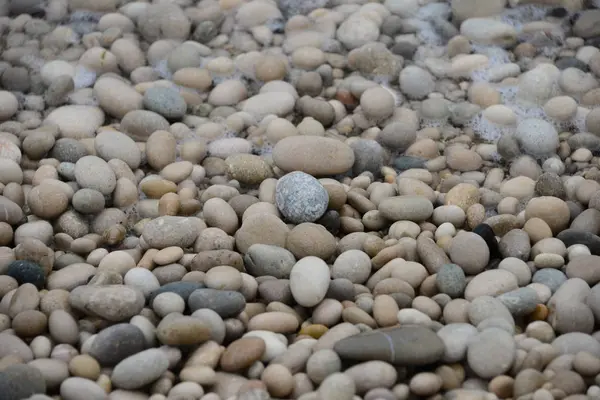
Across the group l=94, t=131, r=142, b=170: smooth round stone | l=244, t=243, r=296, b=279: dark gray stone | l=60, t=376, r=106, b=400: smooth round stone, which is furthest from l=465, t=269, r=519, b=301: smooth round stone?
l=94, t=131, r=142, b=170: smooth round stone

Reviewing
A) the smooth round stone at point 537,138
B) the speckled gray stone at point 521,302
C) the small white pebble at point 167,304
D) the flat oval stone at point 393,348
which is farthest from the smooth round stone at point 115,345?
the smooth round stone at point 537,138

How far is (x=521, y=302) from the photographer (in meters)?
2.06

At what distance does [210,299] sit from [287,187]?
0.58 metres

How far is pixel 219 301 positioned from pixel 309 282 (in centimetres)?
26

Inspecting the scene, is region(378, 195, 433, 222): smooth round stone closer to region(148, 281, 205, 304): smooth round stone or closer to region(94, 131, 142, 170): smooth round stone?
region(148, 281, 205, 304): smooth round stone

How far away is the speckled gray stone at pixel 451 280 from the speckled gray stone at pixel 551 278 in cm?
22

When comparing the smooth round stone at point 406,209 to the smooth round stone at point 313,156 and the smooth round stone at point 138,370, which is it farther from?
the smooth round stone at point 138,370

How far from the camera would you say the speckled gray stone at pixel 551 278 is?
2164mm

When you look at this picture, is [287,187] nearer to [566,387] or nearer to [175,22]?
[566,387]

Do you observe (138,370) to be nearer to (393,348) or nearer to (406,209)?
(393,348)

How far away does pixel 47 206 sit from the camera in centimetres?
245

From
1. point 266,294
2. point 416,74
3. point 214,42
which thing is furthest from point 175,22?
point 266,294

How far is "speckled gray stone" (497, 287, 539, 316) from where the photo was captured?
2.06 meters

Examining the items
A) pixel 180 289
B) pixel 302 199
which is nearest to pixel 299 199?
pixel 302 199
